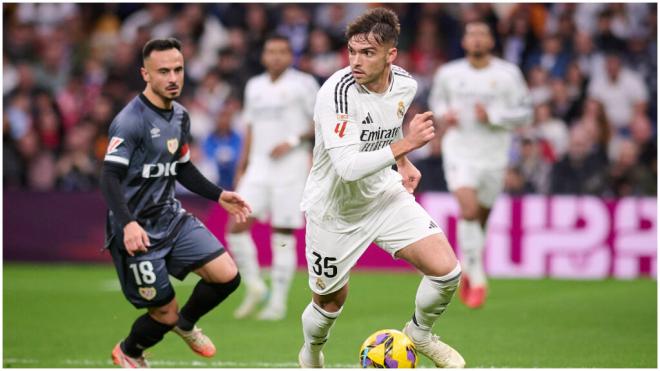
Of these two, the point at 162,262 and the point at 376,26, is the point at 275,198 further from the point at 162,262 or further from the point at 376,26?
the point at 376,26

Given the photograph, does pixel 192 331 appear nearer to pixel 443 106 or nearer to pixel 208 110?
pixel 443 106

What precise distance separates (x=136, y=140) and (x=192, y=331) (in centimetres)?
137

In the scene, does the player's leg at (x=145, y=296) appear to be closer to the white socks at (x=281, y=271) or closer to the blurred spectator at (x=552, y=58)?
the white socks at (x=281, y=271)

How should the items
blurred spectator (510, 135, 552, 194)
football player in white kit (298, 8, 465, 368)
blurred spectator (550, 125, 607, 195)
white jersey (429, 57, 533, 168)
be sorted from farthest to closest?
blurred spectator (510, 135, 552, 194), blurred spectator (550, 125, 607, 195), white jersey (429, 57, 533, 168), football player in white kit (298, 8, 465, 368)

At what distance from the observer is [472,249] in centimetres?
1103

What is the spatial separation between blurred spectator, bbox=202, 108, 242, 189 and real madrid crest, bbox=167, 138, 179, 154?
793 cm

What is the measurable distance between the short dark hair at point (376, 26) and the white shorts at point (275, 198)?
4.27 meters

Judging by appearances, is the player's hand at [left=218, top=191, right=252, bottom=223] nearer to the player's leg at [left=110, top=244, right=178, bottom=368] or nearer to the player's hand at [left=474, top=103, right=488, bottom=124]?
the player's leg at [left=110, top=244, right=178, bottom=368]

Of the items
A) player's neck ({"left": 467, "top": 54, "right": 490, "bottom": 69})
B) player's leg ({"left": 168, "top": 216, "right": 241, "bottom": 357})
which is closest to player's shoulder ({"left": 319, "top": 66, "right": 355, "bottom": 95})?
player's leg ({"left": 168, "top": 216, "right": 241, "bottom": 357})

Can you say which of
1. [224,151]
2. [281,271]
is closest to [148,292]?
[281,271]

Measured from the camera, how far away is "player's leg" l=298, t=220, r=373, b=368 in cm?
678

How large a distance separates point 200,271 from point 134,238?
0.74m

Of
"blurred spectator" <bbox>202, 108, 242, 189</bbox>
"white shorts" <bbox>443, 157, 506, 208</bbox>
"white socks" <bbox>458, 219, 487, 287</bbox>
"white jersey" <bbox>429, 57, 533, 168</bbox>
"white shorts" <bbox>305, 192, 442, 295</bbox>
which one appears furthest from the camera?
"blurred spectator" <bbox>202, 108, 242, 189</bbox>

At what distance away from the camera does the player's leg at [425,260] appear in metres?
6.66
